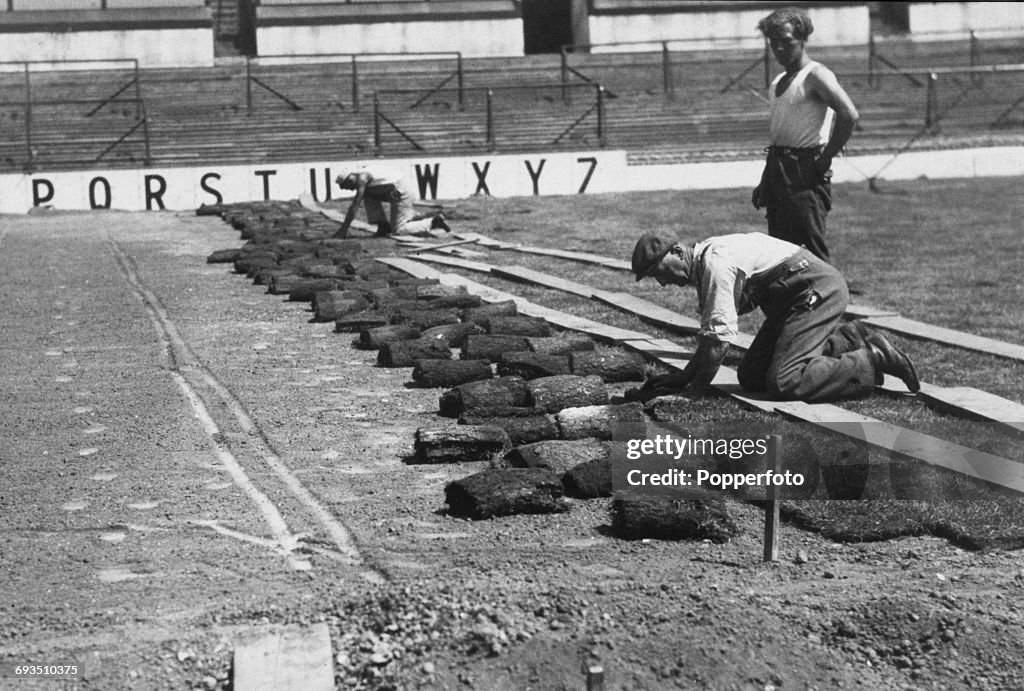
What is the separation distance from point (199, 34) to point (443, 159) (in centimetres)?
933

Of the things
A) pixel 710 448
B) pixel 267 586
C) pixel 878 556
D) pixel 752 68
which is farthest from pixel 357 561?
pixel 752 68

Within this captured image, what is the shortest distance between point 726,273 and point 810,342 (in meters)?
0.66

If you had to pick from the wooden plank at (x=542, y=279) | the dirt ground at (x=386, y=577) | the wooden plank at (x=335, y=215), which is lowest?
the dirt ground at (x=386, y=577)

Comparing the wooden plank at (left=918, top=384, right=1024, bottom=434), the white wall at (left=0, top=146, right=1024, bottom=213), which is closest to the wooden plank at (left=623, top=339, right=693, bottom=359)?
the wooden plank at (left=918, top=384, right=1024, bottom=434)

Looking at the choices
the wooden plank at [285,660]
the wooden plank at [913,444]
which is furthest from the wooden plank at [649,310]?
the wooden plank at [285,660]

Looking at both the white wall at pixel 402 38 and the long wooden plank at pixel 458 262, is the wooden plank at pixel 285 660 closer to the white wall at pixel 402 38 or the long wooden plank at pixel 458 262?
the long wooden plank at pixel 458 262

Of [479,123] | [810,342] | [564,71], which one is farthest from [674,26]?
[810,342]

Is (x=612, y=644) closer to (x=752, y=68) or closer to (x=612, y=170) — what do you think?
(x=612, y=170)

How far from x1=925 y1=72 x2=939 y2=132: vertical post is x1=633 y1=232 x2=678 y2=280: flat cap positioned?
76.4 ft

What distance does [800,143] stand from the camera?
25.8 ft

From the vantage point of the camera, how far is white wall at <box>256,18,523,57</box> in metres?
32.5

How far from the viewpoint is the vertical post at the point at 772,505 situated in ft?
14.7

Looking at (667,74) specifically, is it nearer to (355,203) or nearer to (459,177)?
(459,177)

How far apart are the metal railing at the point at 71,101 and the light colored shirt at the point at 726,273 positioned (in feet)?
66.0
